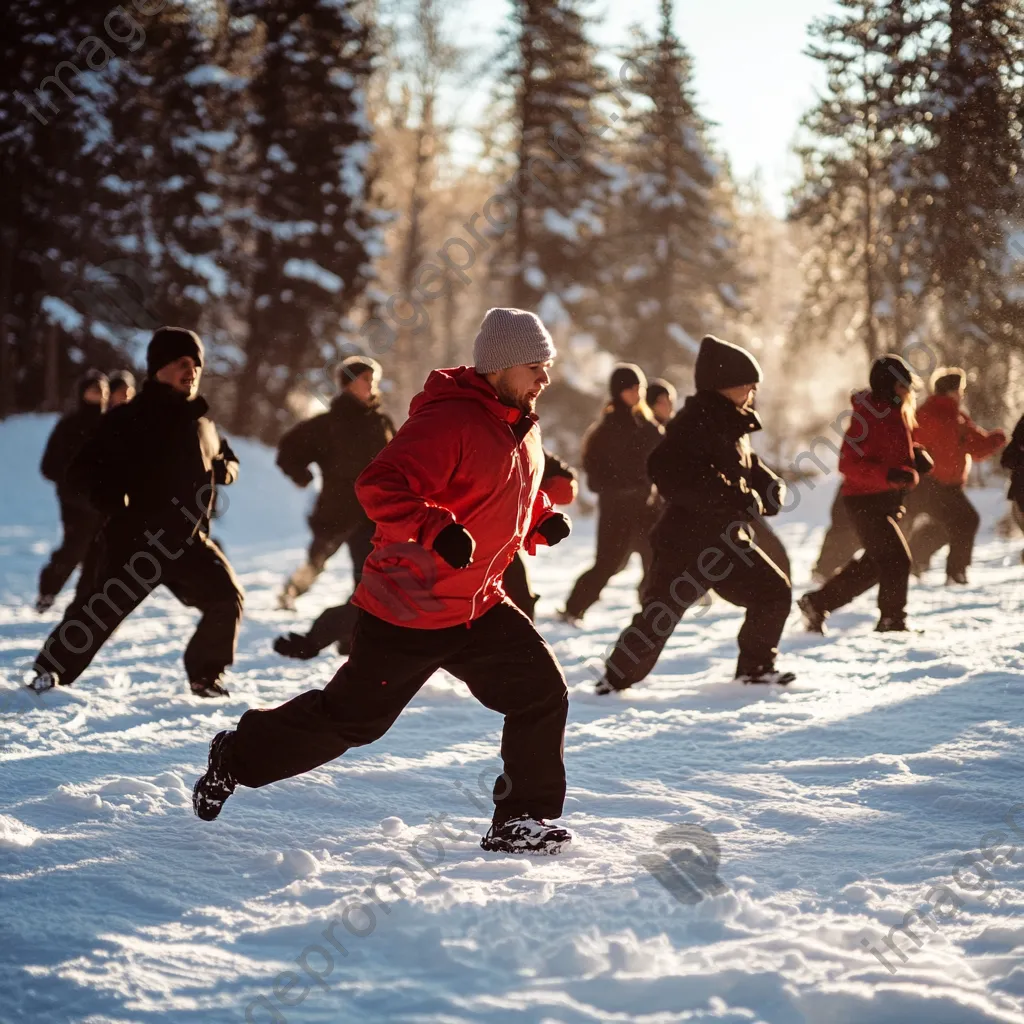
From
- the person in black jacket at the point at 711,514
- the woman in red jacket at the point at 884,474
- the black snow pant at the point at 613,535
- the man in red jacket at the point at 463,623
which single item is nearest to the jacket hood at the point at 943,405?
the woman in red jacket at the point at 884,474

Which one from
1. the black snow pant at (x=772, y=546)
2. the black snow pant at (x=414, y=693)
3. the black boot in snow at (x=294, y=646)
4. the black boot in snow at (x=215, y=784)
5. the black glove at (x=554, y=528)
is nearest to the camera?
the black snow pant at (x=414, y=693)

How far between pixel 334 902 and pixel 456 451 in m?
1.38

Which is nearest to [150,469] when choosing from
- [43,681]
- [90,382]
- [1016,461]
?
[43,681]

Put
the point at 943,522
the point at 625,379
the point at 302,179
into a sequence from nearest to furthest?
1. the point at 625,379
2. the point at 943,522
3. the point at 302,179

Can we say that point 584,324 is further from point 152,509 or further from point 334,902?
point 334,902

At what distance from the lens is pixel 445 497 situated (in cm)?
364

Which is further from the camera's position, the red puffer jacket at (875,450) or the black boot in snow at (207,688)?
the red puffer jacket at (875,450)

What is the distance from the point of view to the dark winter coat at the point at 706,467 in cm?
627

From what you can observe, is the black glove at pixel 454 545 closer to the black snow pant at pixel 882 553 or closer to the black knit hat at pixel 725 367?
the black knit hat at pixel 725 367

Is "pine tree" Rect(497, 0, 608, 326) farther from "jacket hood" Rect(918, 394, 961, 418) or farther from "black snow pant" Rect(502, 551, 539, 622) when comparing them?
"black snow pant" Rect(502, 551, 539, 622)

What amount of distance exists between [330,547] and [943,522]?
18.5ft

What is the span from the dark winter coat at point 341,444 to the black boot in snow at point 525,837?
4.31m

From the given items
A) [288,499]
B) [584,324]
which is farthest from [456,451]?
[584,324]

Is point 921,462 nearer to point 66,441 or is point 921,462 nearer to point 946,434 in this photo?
point 946,434
